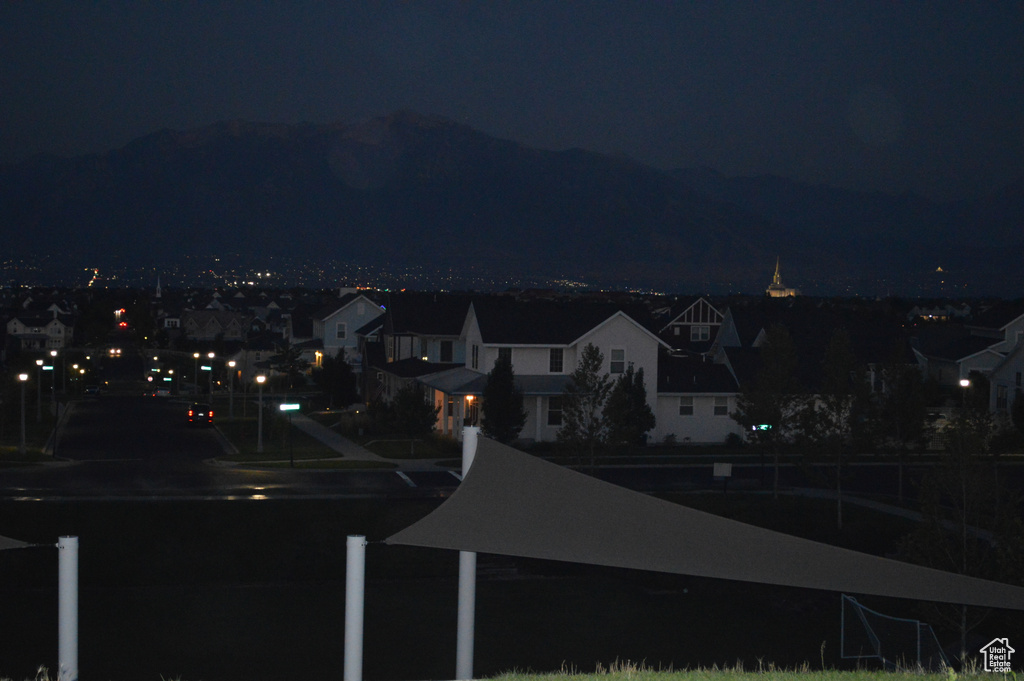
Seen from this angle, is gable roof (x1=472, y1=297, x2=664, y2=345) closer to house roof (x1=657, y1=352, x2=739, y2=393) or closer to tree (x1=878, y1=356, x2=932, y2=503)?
house roof (x1=657, y1=352, x2=739, y2=393)

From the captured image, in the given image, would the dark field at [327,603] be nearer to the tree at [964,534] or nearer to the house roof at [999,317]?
the tree at [964,534]

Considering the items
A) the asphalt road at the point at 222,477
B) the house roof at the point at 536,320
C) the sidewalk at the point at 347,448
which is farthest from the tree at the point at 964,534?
the house roof at the point at 536,320

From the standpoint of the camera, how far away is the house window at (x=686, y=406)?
47.7 m

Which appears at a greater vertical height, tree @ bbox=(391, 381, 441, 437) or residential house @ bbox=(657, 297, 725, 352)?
residential house @ bbox=(657, 297, 725, 352)

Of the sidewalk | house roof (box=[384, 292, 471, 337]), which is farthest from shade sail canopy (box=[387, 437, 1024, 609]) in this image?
house roof (box=[384, 292, 471, 337])

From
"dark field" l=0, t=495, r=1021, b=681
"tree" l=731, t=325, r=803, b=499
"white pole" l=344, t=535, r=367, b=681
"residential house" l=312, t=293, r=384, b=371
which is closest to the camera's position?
"white pole" l=344, t=535, r=367, b=681

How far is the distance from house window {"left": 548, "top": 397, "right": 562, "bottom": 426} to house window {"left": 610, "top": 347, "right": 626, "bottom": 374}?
12.2 ft

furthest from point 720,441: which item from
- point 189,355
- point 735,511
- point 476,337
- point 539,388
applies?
point 189,355

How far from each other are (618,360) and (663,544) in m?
39.5

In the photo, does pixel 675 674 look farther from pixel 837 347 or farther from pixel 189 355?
pixel 189 355

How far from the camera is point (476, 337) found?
156ft

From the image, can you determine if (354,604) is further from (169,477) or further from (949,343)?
(949,343)

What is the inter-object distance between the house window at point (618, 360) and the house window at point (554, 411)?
12.2 feet

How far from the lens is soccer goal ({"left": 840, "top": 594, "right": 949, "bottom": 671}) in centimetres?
1527
